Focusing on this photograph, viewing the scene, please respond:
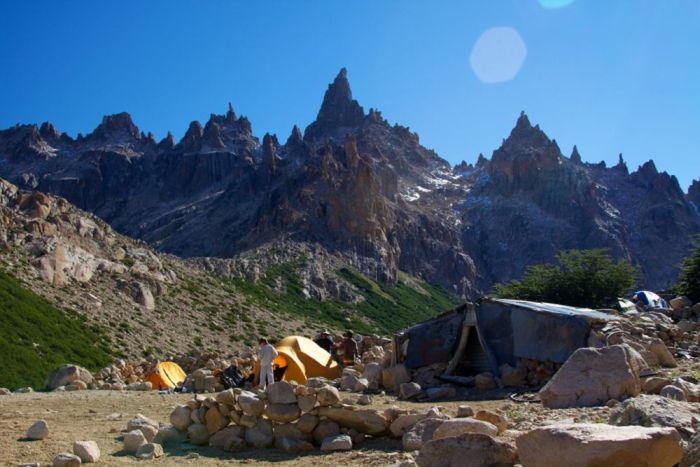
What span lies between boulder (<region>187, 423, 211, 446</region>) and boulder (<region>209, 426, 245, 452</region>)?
16cm

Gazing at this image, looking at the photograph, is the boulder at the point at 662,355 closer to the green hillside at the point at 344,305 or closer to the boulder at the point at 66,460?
the boulder at the point at 66,460

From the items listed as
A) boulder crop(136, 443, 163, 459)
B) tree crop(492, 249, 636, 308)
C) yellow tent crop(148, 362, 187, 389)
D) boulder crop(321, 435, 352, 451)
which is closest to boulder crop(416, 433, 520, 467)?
boulder crop(321, 435, 352, 451)

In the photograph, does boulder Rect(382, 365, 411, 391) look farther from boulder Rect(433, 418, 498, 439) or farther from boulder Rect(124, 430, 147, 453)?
boulder Rect(433, 418, 498, 439)

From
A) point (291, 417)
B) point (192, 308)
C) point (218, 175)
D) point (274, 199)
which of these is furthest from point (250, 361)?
point (218, 175)

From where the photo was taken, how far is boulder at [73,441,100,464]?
8.25 m

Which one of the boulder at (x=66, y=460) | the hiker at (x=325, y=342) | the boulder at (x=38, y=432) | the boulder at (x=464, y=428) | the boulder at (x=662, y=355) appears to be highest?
the hiker at (x=325, y=342)

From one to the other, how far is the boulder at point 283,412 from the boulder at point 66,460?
9.27 feet

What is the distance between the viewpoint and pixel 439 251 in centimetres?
14150

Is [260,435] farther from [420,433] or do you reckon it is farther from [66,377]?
[66,377]

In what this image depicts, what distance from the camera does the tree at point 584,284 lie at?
130 feet

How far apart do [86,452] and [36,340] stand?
89.9 ft

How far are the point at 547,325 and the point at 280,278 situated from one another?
65244 millimetres

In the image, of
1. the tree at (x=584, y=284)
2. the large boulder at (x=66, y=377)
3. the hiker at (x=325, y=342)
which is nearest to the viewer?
the large boulder at (x=66, y=377)

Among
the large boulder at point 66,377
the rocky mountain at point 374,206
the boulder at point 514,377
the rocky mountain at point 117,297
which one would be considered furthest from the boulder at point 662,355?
the rocky mountain at point 374,206
